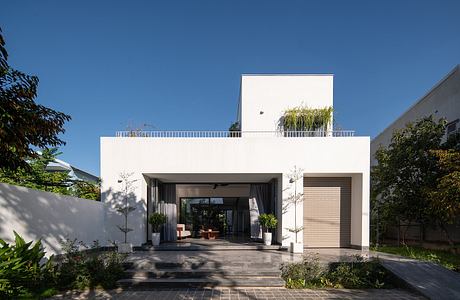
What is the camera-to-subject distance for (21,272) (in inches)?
194

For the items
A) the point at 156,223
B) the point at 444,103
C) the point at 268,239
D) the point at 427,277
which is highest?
the point at 444,103

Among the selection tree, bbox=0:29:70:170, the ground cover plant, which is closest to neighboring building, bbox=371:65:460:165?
the ground cover plant

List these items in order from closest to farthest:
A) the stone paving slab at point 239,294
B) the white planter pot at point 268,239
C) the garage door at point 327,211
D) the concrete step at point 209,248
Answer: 1. the stone paving slab at point 239,294
2. the concrete step at point 209,248
3. the white planter pot at point 268,239
4. the garage door at point 327,211

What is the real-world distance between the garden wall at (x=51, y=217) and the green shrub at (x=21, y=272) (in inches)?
24.0

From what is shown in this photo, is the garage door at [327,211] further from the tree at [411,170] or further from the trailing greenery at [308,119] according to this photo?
the trailing greenery at [308,119]

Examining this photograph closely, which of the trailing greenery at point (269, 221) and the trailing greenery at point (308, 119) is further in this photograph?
the trailing greenery at point (308, 119)

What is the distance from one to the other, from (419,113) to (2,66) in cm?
1722

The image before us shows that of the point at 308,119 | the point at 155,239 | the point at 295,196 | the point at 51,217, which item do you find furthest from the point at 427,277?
the point at 51,217

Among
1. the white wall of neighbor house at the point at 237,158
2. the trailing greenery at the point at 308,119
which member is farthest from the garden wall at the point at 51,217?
the trailing greenery at the point at 308,119

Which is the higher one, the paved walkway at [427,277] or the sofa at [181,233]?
the paved walkway at [427,277]

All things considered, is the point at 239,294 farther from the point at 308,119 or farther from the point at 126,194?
the point at 308,119

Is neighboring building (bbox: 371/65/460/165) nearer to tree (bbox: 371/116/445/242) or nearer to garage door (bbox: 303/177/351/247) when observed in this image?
tree (bbox: 371/116/445/242)

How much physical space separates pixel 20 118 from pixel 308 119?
1096cm

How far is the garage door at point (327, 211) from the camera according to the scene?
10.6 m
